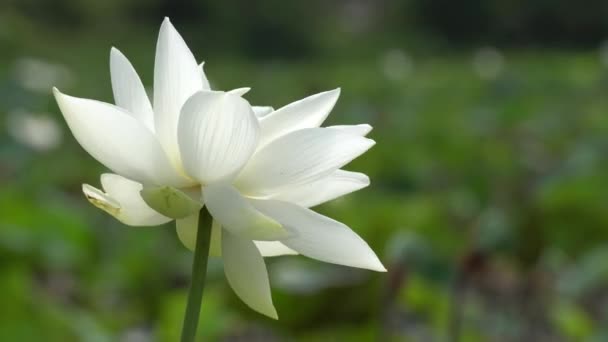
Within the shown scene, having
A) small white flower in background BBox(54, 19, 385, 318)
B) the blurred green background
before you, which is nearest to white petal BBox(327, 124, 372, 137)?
small white flower in background BBox(54, 19, 385, 318)

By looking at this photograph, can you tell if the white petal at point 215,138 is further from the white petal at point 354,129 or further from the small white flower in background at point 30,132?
the small white flower in background at point 30,132

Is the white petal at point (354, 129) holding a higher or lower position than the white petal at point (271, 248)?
higher

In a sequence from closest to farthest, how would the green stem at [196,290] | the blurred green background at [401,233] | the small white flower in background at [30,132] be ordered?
the green stem at [196,290] < the blurred green background at [401,233] < the small white flower in background at [30,132]

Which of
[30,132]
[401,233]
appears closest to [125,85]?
[401,233]

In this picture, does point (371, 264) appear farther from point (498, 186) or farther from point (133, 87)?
point (498, 186)

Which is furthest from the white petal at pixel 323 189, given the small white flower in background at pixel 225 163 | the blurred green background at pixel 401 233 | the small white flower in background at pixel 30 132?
the small white flower in background at pixel 30 132

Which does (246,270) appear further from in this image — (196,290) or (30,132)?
(30,132)

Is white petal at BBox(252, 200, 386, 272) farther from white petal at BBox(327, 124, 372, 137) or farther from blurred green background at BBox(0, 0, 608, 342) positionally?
blurred green background at BBox(0, 0, 608, 342)
